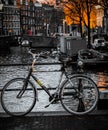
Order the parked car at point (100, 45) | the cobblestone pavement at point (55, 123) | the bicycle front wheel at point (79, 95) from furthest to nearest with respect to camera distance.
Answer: the parked car at point (100, 45), the bicycle front wheel at point (79, 95), the cobblestone pavement at point (55, 123)

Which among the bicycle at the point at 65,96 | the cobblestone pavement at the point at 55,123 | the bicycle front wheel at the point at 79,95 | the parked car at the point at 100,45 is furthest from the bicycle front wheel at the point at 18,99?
the parked car at the point at 100,45

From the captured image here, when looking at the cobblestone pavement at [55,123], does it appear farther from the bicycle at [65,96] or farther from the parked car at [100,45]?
the parked car at [100,45]

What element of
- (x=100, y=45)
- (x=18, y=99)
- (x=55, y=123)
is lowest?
(x=100, y=45)

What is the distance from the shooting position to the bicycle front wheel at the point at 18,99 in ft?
29.1

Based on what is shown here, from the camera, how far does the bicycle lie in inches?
349

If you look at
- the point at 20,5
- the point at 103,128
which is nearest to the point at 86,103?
the point at 103,128

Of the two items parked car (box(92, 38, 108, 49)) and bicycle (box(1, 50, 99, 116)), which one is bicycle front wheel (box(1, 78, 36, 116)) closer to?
bicycle (box(1, 50, 99, 116))

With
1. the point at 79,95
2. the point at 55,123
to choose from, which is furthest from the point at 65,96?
the point at 55,123

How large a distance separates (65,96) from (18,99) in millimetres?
882

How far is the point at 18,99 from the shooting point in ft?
30.0

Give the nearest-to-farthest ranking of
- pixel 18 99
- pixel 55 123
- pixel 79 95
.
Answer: pixel 55 123 → pixel 79 95 → pixel 18 99

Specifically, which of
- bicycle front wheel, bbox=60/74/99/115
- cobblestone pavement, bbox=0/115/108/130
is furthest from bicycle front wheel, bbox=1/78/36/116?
bicycle front wheel, bbox=60/74/99/115

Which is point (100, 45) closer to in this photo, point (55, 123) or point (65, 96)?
point (65, 96)

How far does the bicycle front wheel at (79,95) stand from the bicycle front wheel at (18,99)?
57cm
